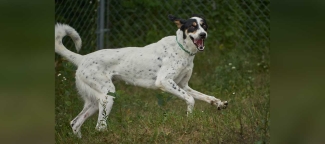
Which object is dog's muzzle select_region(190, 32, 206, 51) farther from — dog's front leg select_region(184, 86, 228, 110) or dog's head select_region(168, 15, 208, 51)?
dog's front leg select_region(184, 86, 228, 110)

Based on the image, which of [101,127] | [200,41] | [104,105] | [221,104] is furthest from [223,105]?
[101,127]

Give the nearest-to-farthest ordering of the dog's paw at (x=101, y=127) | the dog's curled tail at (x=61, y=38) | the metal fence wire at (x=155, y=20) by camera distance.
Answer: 1. the dog's paw at (x=101, y=127)
2. the dog's curled tail at (x=61, y=38)
3. the metal fence wire at (x=155, y=20)

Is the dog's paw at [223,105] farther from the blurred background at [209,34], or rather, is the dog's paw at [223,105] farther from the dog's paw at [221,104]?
the blurred background at [209,34]

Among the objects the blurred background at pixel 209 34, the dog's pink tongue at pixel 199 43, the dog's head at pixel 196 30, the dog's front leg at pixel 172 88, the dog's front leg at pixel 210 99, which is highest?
the dog's head at pixel 196 30

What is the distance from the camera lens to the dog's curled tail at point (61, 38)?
4.68m

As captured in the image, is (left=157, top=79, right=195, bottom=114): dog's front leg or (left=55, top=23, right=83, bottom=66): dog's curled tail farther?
(left=157, top=79, right=195, bottom=114): dog's front leg

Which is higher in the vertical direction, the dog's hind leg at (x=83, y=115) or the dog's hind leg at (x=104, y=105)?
the dog's hind leg at (x=104, y=105)

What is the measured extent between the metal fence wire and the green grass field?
1060 millimetres

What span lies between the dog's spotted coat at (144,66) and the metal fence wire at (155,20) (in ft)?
7.35

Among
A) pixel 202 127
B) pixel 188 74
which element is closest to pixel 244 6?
pixel 188 74

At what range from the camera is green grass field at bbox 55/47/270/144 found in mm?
3883

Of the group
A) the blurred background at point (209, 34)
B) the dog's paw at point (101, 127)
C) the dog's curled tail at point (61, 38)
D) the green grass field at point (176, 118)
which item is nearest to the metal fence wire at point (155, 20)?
the blurred background at point (209, 34)

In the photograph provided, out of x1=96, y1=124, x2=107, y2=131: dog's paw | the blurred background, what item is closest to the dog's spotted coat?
x1=96, y1=124, x2=107, y2=131: dog's paw

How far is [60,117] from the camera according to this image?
4.60 meters
